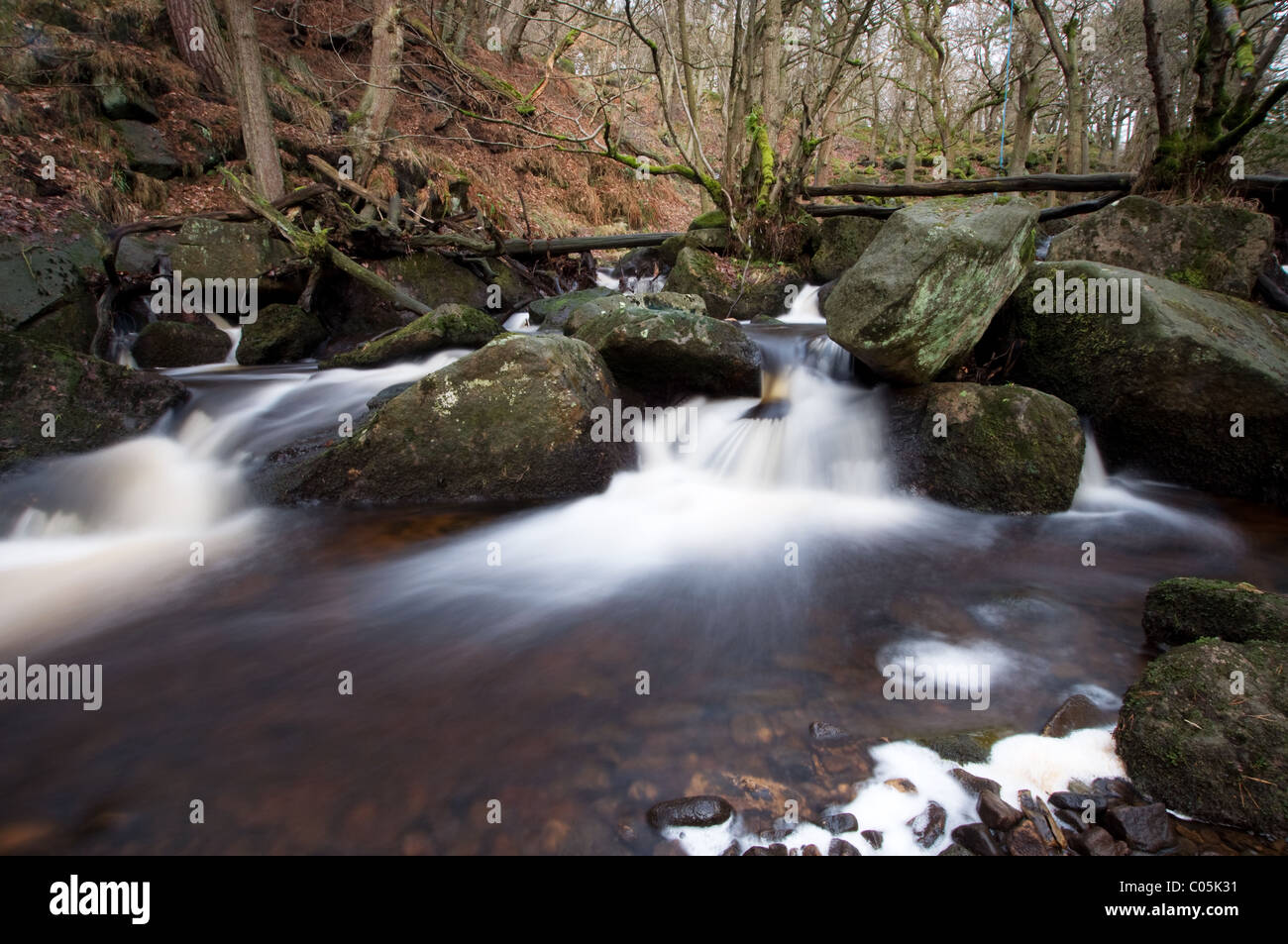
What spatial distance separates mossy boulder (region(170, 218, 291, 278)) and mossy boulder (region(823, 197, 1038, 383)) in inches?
328

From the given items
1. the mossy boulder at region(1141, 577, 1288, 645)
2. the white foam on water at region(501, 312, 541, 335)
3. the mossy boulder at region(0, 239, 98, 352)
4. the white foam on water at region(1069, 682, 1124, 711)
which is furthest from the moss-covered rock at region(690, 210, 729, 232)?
the white foam on water at region(1069, 682, 1124, 711)

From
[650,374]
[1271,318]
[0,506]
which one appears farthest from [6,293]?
[1271,318]

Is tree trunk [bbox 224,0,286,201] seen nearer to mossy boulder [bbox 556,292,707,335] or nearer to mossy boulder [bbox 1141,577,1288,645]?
mossy boulder [bbox 556,292,707,335]

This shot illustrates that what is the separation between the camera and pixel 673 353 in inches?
227

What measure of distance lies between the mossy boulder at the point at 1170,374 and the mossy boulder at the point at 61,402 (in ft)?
24.6

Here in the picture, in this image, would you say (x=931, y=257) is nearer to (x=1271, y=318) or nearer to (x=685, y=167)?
(x=1271, y=318)

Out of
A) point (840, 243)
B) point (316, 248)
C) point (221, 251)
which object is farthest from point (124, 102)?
point (840, 243)

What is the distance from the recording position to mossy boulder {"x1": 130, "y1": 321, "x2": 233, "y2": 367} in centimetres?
781

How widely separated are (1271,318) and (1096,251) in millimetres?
1723

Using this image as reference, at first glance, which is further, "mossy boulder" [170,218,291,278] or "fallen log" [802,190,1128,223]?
"fallen log" [802,190,1128,223]

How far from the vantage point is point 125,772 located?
226cm

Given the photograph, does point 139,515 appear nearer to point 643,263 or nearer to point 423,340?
point 423,340

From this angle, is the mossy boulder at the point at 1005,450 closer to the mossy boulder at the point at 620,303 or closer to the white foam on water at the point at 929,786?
the white foam on water at the point at 929,786
